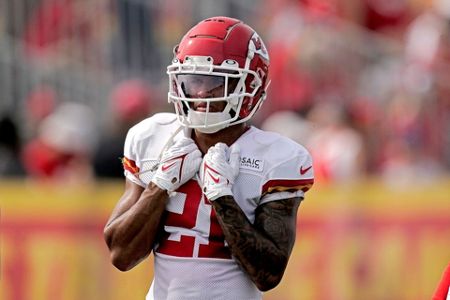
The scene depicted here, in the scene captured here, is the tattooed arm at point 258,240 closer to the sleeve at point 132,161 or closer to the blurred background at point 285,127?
the sleeve at point 132,161

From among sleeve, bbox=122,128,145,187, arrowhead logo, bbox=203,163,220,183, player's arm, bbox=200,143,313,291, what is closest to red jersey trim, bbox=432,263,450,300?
player's arm, bbox=200,143,313,291

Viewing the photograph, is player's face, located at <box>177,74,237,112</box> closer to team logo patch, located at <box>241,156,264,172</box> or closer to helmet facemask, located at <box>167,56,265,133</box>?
helmet facemask, located at <box>167,56,265,133</box>

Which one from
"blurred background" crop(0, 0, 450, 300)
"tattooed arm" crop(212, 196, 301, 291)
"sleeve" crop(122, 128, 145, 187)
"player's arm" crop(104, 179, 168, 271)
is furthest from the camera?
"blurred background" crop(0, 0, 450, 300)

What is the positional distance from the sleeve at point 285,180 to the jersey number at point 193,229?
205 millimetres

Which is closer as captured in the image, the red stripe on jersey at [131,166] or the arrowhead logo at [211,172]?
the arrowhead logo at [211,172]

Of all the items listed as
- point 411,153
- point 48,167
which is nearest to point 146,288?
point 48,167

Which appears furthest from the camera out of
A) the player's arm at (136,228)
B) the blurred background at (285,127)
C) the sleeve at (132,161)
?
the blurred background at (285,127)

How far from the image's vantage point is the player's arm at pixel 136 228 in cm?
438

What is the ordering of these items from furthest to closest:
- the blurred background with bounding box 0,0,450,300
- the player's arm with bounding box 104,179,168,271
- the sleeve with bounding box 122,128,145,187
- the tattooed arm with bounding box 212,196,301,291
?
the blurred background with bounding box 0,0,450,300 < the sleeve with bounding box 122,128,145,187 < the player's arm with bounding box 104,179,168,271 < the tattooed arm with bounding box 212,196,301,291

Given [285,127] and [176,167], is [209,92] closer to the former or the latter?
[176,167]

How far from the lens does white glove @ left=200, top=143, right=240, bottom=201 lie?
4.30 m

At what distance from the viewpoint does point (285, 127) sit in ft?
33.3

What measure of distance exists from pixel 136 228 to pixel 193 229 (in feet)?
0.67

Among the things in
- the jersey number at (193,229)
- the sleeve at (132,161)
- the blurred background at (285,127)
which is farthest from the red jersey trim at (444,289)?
the blurred background at (285,127)
